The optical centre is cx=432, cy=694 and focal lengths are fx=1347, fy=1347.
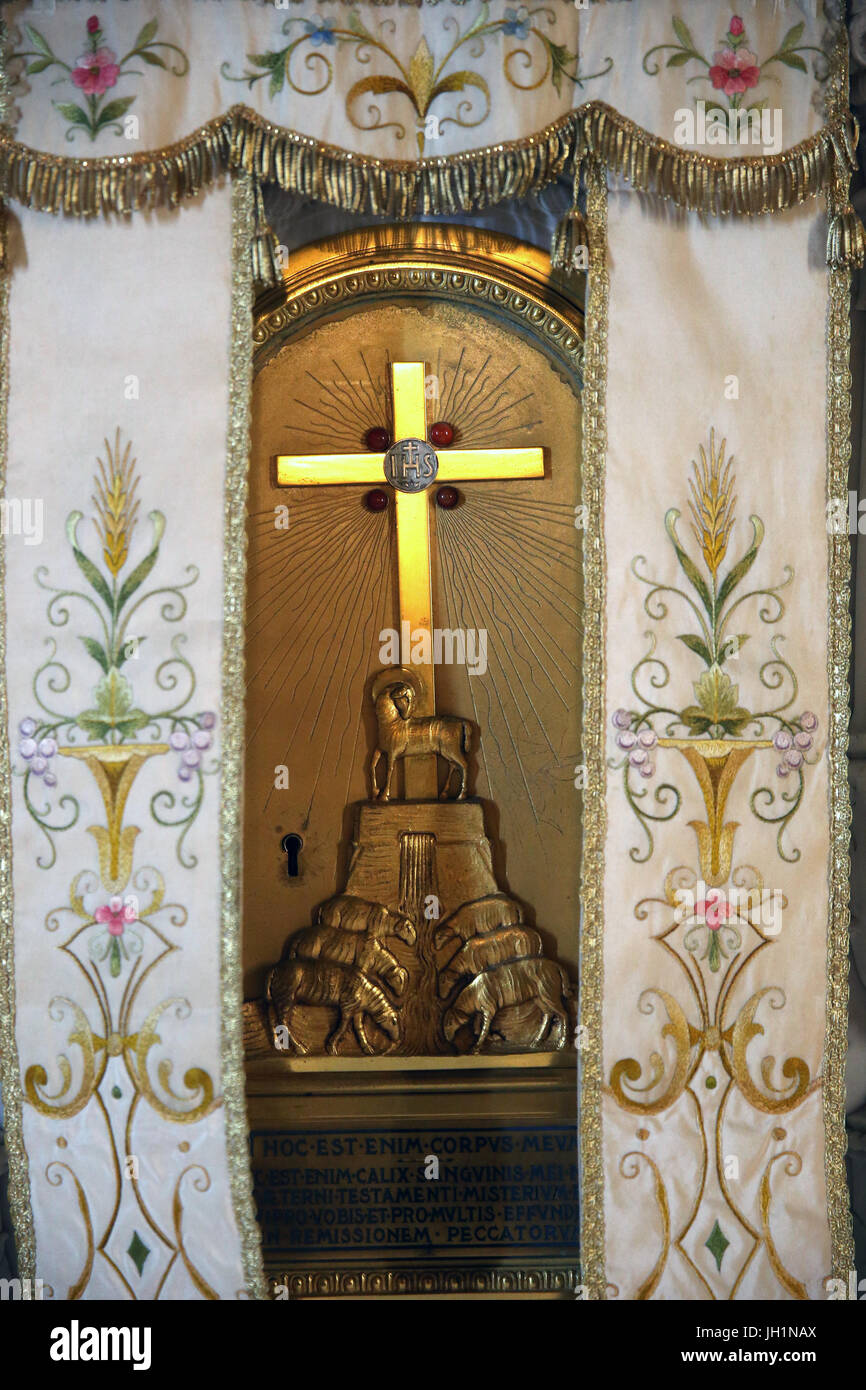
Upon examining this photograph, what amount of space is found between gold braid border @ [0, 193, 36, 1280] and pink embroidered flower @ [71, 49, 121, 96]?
33 centimetres

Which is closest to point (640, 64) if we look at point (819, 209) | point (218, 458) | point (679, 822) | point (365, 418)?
point (819, 209)

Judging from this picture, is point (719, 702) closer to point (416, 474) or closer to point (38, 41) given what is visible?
point (416, 474)

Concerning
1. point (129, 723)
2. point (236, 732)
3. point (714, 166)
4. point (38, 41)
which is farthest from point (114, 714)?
point (714, 166)

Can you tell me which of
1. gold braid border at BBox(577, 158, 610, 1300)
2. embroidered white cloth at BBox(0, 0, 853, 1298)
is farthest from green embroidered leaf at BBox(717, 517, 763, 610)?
gold braid border at BBox(577, 158, 610, 1300)

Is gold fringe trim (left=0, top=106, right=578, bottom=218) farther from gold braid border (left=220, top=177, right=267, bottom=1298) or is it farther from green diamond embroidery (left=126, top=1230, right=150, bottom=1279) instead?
green diamond embroidery (left=126, top=1230, right=150, bottom=1279)

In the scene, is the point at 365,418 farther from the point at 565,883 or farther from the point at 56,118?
the point at 565,883

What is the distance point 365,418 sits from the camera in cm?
325

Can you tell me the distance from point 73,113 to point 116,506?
84cm

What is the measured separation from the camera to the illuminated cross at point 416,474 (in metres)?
3.20

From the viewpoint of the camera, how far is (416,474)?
3.22 meters

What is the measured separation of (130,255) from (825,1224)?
101 inches

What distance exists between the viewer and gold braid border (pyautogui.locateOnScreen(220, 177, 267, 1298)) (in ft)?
9.29

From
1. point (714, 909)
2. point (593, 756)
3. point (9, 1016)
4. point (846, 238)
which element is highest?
point (846, 238)

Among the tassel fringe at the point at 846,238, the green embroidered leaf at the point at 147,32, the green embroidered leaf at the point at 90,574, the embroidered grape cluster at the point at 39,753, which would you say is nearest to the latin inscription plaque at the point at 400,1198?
the embroidered grape cluster at the point at 39,753
